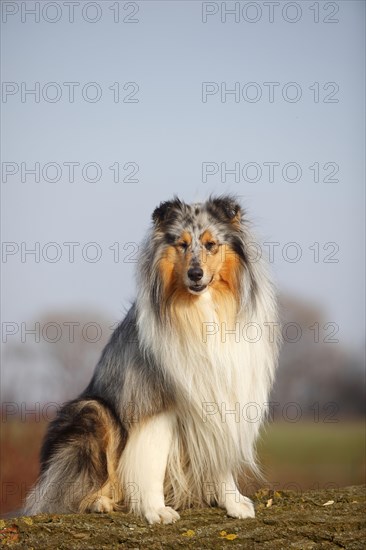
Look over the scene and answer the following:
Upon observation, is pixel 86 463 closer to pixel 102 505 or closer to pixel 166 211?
pixel 102 505

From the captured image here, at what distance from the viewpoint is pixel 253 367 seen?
6.01 meters

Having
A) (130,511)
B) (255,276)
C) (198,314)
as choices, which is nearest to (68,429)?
(130,511)

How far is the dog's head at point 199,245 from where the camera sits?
569 cm

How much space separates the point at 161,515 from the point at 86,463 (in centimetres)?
73

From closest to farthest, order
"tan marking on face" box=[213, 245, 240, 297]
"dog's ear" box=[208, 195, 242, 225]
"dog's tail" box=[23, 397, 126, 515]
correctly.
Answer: "tan marking on face" box=[213, 245, 240, 297]
"dog's ear" box=[208, 195, 242, 225]
"dog's tail" box=[23, 397, 126, 515]

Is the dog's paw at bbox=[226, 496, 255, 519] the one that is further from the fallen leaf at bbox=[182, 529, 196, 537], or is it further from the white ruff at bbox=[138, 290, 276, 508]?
the fallen leaf at bbox=[182, 529, 196, 537]

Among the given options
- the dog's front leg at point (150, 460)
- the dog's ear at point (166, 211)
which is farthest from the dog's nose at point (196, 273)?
the dog's front leg at point (150, 460)

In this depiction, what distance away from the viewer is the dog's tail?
608 cm

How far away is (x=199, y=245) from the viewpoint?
225 inches

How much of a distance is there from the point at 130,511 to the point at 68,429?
80 centimetres

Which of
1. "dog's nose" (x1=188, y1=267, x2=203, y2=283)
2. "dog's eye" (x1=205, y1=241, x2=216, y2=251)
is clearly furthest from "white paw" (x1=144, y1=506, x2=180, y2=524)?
"dog's eye" (x1=205, y1=241, x2=216, y2=251)

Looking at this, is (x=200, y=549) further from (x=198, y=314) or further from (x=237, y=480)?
(x=198, y=314)

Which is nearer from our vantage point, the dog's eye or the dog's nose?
the dog's nose

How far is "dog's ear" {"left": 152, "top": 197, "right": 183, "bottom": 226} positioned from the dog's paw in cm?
224
